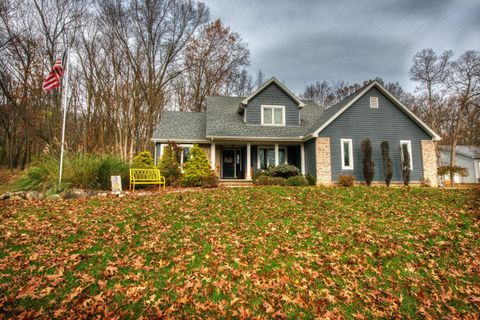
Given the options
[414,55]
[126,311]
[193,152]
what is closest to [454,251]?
[126,311]

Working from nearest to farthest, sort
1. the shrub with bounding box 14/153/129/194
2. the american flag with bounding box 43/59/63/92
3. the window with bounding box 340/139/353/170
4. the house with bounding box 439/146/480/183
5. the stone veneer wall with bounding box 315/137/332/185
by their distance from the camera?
the shrub with bounding box 14/153/129/194 → the american flag with bounding box 43/59/63/92 → the stone veneer wall with bounding box 315/137/332/185 → the window with bounding box 340/139/353/170 → the house with bounding box 439/146/480/183

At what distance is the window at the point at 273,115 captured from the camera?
54.3 ft

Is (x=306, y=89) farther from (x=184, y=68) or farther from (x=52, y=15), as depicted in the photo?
(x=52, y=15)

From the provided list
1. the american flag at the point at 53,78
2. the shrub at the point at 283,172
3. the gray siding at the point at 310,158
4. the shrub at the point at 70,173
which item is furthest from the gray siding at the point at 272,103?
the american flag at the point at 53,78

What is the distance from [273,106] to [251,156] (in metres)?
3.70

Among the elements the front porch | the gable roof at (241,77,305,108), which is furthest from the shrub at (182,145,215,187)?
the gable roof at (241,77,305,108)

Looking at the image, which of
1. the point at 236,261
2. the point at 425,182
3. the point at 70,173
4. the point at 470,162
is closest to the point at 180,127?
the point at 70,173

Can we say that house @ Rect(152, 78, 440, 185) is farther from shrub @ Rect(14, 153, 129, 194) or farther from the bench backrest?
shrub @ Rect(14, 153, 129, 194)

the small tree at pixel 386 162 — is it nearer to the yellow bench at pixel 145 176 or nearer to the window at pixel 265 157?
the window at pixel 265 157

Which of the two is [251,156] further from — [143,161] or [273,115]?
[143,161]

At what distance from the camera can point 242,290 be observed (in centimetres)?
360

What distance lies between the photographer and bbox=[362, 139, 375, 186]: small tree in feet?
44.8

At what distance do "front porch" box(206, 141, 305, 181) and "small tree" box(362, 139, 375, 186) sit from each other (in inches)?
138

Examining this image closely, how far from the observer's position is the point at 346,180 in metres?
13.2
